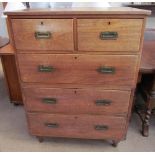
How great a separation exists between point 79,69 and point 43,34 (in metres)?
0.29

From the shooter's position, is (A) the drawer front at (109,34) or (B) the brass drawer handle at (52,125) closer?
(A) the drawer front at (109,34)

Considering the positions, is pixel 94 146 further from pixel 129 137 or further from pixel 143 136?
pixel 143 136

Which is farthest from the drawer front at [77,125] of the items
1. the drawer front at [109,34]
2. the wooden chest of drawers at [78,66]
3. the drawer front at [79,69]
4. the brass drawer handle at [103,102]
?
the drawer front at [109,34]

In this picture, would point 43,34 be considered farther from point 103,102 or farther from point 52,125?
point 52,125

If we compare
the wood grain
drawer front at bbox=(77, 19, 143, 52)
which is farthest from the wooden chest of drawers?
the wood grain

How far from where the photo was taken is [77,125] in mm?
1404

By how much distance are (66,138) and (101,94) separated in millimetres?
618

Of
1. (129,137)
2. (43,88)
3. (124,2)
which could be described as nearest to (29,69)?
(43,88)

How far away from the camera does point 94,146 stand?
5.15ft

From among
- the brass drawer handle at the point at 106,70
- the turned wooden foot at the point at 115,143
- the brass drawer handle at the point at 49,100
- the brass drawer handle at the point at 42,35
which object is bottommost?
the turned wooden foot at the point at 115,143

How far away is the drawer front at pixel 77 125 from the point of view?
1.36m

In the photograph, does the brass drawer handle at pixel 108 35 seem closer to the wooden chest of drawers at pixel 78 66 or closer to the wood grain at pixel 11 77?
the wooden chest of drawers at pixel 78 66

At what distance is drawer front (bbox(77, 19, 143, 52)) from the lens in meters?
0.99

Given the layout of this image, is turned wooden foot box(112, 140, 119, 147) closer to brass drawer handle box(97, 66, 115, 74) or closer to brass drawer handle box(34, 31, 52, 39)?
brass drawer handle box(97, 66, 115, 74)
